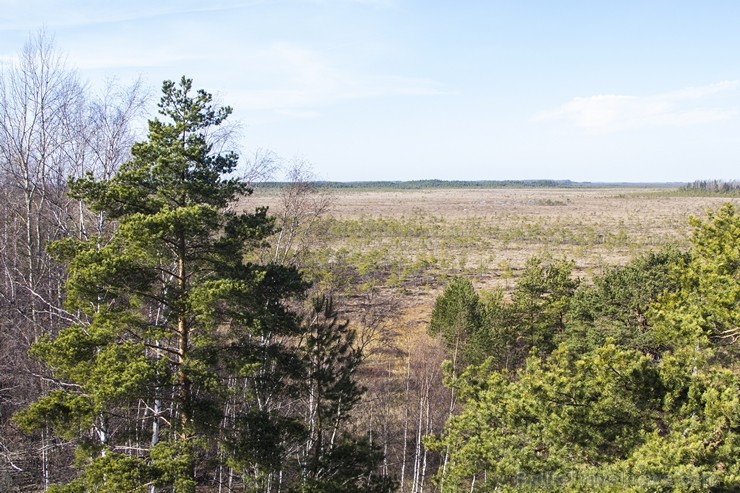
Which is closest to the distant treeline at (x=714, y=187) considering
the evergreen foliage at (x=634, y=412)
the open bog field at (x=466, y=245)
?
the open bog field at (x=466, y=245)

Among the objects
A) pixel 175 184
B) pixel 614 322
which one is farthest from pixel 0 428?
pixel 614 322

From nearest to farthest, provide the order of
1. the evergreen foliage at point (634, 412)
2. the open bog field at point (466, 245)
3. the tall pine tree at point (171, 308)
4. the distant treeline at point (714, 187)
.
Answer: the evergreen foliage at point (634, 412)
the tall pine tree at point (171, 308)
the open bog field at point (466, 245)
the distant treeline at point (714, 187)

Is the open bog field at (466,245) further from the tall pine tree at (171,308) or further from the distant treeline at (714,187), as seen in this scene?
the distant treeline at (714,187)

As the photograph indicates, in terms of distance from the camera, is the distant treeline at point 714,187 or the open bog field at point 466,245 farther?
the distant treeline at point 714,187

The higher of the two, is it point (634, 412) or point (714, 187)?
point (714, 187)

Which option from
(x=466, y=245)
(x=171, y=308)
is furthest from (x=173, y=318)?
(x=466, y=245)

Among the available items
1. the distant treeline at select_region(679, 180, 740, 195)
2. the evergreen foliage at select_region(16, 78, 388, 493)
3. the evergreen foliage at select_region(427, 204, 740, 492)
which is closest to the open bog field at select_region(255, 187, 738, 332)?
the evergreen foliage at select_region(16, 78, 388, 493)

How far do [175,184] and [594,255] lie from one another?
168ft

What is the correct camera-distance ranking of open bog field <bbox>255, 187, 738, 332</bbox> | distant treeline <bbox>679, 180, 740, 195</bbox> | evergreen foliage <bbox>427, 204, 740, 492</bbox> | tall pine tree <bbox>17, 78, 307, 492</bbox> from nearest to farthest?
evergreen foliage <bbox>427, 204, 740, 492</bbox>, tall pine tree <bbox>17, 78, 307, 492</bbox>, open bog field <bbox>255, 187, 738, 332</bbox>, distant treeline <bbox>679, 180, 740, 195</bbox>

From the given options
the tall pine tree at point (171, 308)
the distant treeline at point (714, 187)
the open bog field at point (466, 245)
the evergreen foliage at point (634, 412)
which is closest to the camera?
the evergreen foliage at point (634, 412)

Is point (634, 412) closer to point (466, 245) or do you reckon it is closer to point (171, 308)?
point (171, 308)

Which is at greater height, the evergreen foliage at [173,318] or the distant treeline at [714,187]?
the distant treeline at [714,187]

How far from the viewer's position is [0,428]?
46.1ft

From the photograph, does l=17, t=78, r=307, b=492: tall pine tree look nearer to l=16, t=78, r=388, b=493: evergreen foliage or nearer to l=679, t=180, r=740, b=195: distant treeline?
Answer: l=16, t=78, r=388, b=493: evergreen foliage
